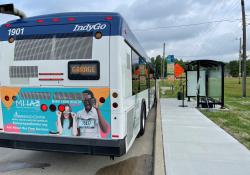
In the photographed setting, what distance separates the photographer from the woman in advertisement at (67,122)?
16.6 ft

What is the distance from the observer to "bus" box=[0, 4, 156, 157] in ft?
15.9

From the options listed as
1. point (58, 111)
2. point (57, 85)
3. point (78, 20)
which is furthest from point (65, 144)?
point (78, 20)

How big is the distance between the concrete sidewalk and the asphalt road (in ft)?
1.86

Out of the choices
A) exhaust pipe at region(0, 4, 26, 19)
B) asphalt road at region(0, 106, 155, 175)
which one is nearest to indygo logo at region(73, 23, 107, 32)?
exhaust pipe at region(0, 4, 26, 19)

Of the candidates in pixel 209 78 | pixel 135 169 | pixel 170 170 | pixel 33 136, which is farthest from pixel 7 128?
pixel 209 78

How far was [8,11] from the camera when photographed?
17.0 ft

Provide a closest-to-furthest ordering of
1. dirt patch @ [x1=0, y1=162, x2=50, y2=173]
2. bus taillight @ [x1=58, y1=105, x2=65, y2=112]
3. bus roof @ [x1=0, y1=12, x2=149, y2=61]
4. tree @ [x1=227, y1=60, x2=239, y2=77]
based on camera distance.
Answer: bus roof @ [x1=0, y1=12, x2=149, y2=61] < bus taillight @ [x1=58, y1=105, x2=65, y2=112] < dirt patch @ [x1=0, y1=162, x2=50, y2=173] < tree @ [x1=227, y1=60, x2=239, y2=77]

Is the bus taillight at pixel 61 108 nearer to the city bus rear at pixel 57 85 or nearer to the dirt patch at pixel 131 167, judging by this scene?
the city bus rear at pixel 57 85

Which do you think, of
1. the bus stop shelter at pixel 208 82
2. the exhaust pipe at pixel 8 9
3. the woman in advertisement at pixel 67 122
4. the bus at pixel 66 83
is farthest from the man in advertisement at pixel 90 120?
the bus stop shelter at pixel 208 82

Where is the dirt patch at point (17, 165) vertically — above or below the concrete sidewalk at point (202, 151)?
below

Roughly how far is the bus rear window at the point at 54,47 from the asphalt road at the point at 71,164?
2.17m

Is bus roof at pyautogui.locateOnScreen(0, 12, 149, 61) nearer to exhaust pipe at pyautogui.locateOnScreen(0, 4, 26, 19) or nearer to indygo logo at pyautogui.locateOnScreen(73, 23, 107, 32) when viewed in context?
indygo logo at pyautogui.locateOnScreen(73, 23, 107, 32)

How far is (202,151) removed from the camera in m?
6.18

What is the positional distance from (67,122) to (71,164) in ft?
4.03
